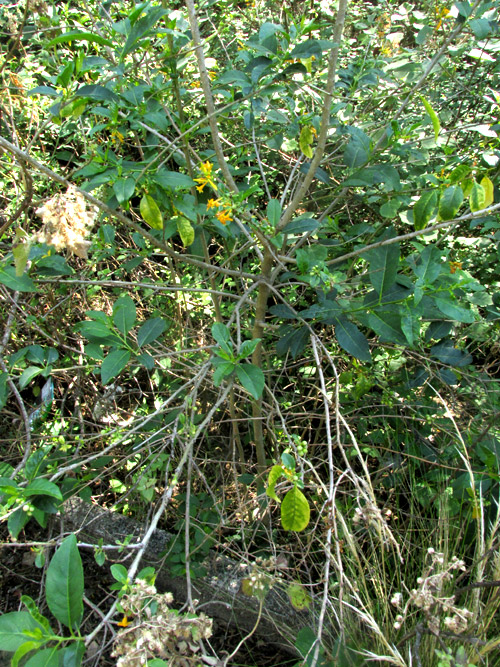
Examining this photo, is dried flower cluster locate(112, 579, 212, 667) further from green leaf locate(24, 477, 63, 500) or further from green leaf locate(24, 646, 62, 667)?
green leaf locate(24, 477, 63, 500)

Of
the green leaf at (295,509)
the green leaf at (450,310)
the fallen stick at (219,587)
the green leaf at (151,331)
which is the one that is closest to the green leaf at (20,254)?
the green leaf at (151,331)

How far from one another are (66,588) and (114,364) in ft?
1.76

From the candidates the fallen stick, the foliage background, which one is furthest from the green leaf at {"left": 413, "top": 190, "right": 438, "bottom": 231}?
the fallen stick

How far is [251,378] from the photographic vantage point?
1169mm

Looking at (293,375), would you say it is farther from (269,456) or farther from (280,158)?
(280,158)

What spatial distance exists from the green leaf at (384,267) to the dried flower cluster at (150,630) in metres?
0.89

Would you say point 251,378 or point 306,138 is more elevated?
point 306,138

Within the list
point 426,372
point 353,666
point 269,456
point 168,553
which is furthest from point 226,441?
point 353,666

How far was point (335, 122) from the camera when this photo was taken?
Result: 1463mm

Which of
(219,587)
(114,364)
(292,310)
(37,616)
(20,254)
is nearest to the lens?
(37,616)

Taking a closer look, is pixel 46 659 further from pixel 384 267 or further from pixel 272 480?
pixel 384 267

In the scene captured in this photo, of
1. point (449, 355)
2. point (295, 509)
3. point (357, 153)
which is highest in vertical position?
point (357, 153)

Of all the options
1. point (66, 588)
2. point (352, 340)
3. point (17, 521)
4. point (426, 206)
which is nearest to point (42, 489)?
Answer: point (17, 521)

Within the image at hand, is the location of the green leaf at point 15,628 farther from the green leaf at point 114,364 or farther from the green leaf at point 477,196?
the green leaf at point 477,196
